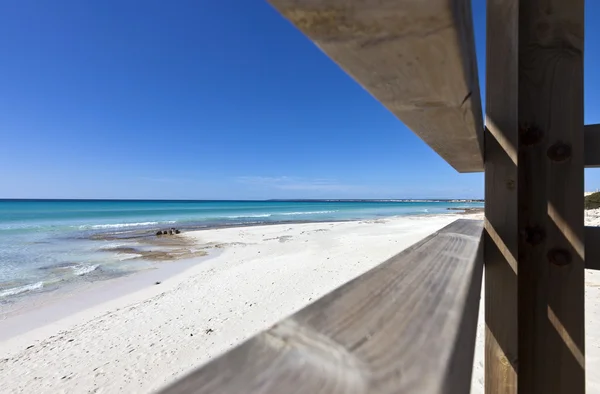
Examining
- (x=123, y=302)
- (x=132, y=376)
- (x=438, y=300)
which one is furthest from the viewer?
(x=123, y=302)

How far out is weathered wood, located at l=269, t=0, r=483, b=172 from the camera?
34 centimetres

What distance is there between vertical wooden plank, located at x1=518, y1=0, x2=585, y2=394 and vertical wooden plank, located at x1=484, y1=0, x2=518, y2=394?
0.04 m

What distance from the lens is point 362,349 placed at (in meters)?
0.33

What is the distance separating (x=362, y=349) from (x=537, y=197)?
37.8 inches

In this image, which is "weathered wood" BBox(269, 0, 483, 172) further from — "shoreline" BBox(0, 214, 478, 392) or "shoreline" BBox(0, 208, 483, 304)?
"shoreline" BBox(0, 208, 483, 304)

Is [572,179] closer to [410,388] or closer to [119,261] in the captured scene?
[410,388]

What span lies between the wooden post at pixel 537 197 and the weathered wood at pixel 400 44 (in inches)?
21.0

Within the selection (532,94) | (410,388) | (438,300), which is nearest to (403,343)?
(410,388)

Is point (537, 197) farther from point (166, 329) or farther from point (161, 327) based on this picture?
point (161, 327)

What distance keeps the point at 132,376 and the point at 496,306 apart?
11.8 feet

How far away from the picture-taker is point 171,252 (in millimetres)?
10977

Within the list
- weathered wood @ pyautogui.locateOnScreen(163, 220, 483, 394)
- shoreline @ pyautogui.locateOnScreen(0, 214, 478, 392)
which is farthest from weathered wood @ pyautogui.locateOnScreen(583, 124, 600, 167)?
shoreline @ pyautogui.locateOnScreen(0, 214, 478, 392)

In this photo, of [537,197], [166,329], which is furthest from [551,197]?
[166,329]

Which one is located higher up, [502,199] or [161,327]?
[502,199]
